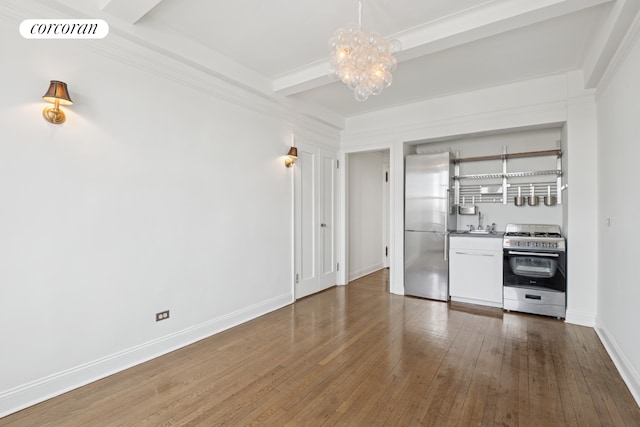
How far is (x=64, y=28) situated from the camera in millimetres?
2188

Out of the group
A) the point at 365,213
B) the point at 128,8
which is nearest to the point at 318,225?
the point at 365,213

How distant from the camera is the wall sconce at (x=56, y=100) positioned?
2029 mm

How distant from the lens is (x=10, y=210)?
1.96 m

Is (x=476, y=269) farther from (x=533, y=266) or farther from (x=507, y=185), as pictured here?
(x=507, y=185)

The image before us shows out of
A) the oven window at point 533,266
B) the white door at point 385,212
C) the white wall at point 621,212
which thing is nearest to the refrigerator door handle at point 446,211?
the oven window at point 533,266

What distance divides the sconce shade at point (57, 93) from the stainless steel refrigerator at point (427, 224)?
4006mm

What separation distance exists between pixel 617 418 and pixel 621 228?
56.3 inches

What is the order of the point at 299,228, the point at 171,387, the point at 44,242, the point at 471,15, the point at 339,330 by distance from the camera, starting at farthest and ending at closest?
1. the point at 299,228
2. the point at 339,330
3. the point at 471,15
4. the point at 171,387
5. the point at 44,242

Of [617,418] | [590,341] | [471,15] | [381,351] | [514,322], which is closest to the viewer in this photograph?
[617,418]

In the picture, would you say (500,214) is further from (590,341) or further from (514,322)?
(590,341)

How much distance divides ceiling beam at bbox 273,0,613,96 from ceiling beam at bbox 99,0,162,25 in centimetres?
205

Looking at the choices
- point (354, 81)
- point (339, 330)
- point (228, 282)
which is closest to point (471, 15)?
point (354, 81)

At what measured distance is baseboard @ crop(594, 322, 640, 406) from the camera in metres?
2.13

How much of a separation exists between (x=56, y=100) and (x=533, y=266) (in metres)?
5.03
